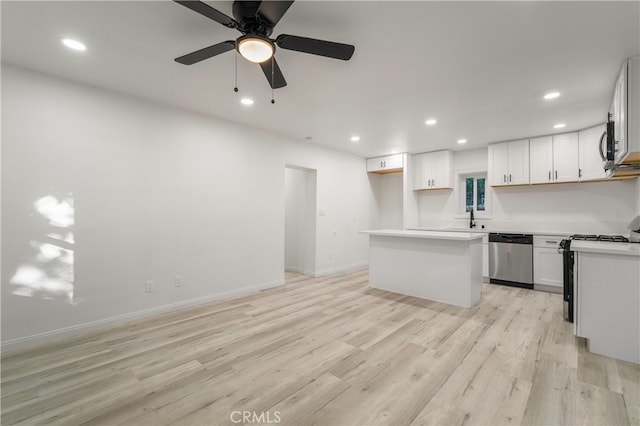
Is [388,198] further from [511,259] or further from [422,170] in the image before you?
[511,259]

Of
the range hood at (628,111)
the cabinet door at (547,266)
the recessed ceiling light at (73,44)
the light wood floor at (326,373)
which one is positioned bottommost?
the light wood floor at (326,373)

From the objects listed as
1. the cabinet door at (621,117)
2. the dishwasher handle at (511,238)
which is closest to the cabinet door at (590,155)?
the dishwasher handle at (511,238)

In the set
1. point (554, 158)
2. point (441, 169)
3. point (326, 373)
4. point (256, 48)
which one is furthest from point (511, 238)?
point (256, 48)

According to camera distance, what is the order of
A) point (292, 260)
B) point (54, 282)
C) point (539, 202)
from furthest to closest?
point (292, 260) < point (539, 202) < point (54, 282)

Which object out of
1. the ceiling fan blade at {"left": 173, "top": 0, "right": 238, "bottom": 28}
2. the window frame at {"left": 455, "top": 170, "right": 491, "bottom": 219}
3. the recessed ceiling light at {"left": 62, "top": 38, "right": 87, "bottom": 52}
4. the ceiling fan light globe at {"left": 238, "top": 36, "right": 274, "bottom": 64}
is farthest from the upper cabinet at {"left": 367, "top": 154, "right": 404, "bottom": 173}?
the recessed ceiling light at {"left": 62, "top": 38, "right": 87, "bottom": 52}

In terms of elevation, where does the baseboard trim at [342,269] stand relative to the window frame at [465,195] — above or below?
below

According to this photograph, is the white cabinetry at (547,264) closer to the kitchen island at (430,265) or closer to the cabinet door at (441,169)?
the kitchen island at (430,265)

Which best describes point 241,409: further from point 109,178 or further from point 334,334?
point 109,178

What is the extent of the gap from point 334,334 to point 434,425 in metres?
1.30

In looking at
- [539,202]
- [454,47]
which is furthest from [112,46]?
[539,202]

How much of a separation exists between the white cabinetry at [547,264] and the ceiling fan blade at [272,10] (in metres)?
4.94

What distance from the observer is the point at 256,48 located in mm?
1844

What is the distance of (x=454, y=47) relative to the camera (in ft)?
7.48

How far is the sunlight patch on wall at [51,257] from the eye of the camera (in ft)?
8.54
